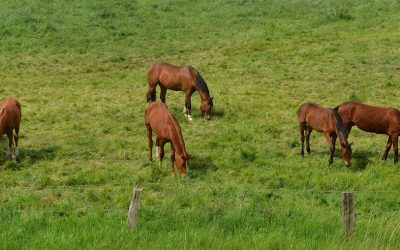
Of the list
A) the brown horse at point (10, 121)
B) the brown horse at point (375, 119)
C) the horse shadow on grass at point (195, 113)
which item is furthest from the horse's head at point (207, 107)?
the brown horse at point (10, 121)

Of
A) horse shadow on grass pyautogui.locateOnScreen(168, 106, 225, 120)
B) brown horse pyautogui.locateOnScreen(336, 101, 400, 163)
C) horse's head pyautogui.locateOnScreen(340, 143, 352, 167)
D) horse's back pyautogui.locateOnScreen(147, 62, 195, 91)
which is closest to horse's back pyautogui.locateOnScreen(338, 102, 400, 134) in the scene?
brown horse pyautogui.locateOnScreen(336, 101, 400, 163)

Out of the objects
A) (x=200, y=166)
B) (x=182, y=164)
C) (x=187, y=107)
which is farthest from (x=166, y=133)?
(x=187, y=107)

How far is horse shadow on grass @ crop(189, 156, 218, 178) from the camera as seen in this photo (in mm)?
12750

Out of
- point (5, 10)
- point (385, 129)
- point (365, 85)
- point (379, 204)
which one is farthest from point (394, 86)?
point (5, 10)

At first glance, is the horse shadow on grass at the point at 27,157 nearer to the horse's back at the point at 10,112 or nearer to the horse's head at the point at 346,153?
the horse's back at the point at 10,112

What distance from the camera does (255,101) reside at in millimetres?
19188

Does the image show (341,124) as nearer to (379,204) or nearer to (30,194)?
(379,204)

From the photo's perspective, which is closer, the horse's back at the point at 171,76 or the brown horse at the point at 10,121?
the brown horse at the point at 10,121

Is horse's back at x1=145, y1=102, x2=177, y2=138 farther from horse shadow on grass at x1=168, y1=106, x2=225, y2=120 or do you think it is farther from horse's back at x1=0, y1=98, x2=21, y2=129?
horse shadow on grass at x1=168, y1=106, x2=225, y2=120

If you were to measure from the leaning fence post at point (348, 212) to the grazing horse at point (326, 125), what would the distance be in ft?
15.8

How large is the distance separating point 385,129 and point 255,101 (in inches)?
227

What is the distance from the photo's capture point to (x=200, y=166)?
13.3m

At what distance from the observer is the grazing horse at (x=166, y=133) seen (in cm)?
1234

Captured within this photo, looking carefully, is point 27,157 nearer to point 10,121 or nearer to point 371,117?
point 10,121
